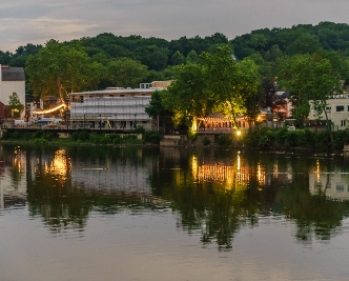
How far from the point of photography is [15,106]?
101 meters

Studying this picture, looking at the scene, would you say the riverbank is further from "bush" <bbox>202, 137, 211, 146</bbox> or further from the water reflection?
the water reflection

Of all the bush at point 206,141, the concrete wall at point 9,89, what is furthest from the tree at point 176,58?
the bush at point 206,141

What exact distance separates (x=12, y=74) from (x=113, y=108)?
21156mm

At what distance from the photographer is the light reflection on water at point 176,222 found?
2250 cm

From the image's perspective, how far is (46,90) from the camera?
330ft

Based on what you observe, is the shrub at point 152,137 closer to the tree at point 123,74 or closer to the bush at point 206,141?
the bush at point 206,141

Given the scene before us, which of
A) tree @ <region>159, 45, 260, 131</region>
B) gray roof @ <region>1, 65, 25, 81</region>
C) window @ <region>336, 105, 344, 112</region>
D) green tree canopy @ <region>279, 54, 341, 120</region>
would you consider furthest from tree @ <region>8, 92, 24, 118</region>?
window @ <region>336, 105, 344, 112</region>

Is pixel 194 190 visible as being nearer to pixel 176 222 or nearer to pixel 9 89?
pixel 176 222

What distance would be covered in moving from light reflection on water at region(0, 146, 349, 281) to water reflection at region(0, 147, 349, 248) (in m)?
0.05

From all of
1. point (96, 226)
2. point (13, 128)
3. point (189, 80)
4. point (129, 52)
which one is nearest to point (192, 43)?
point (129, 52)

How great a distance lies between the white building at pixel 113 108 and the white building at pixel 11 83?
10533 millimetres

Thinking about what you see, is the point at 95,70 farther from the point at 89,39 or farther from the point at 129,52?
the point at 89,39

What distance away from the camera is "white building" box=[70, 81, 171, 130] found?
85.3m

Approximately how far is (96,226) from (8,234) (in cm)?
307
